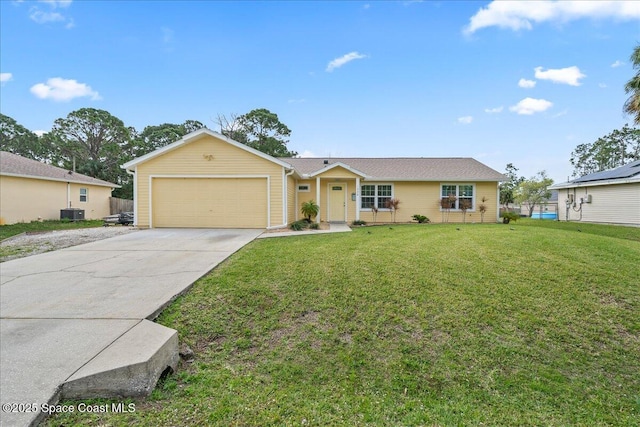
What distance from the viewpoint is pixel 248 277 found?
209 inches

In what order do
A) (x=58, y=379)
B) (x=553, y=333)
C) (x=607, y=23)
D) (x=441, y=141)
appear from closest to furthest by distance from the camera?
(x=58, y=379) → (x=553, y=333) → (x=607, y=23) → (x=441, y=141)

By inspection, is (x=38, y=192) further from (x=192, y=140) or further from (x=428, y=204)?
(x=428, y=204)

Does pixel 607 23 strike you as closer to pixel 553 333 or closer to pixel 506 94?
pixel 506 94

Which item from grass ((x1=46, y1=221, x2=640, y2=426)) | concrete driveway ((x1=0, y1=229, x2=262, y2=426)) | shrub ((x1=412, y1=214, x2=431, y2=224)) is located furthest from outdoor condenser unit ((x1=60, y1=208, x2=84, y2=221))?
shrub ((x1=412, y1=214, x2=431, y2=224))

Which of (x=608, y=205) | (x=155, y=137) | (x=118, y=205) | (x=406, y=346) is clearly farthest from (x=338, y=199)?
(x=155, y=137)

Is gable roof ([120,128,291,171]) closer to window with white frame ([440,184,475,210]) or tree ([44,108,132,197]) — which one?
window with white frame ([440,184,475,210])

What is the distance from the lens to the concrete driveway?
8.13 ft

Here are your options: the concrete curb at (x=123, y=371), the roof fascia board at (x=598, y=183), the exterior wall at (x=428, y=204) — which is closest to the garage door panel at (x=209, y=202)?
the exterior wall at (x=428, y=204)

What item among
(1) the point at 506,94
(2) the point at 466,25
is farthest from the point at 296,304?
(1) the point at 506,94

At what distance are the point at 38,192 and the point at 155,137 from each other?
2045 cm

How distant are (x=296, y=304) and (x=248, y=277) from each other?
1374 millimetres

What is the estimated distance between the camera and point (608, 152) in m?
40.7

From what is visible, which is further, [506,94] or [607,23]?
[506,94]

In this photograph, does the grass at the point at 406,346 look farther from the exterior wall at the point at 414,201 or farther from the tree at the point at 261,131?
the tree at the point at 261,131
